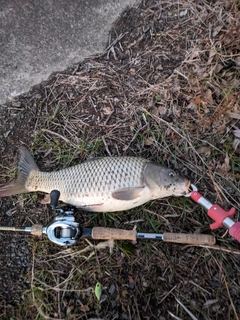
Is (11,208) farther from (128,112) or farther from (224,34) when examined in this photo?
(224,34)

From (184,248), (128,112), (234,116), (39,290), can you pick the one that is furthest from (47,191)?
(234,116)

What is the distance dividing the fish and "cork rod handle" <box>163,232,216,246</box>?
0.98 feet

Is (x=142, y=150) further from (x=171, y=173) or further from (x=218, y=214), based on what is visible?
(x=218, y=214)

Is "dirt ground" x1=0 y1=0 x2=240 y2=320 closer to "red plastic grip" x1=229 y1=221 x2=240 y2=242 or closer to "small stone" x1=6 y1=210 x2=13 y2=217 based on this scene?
"small stone" x1=6 y1=210 x2=13 y2=217

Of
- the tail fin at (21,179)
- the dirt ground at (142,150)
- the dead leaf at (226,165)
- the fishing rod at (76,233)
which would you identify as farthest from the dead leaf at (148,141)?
the tail fin at (21,179)

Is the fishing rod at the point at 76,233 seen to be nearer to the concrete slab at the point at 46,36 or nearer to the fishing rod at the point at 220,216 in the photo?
the fishing rod at the point at 220,216

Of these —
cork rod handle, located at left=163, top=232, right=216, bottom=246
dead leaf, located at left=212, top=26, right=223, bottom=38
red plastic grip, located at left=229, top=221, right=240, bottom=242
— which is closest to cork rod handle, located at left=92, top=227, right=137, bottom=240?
cork rod handle, located at left=163, top=232, right=216, bottom=246

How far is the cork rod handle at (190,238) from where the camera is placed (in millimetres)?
2426

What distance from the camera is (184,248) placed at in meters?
2.62

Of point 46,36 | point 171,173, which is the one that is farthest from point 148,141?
point 46,36

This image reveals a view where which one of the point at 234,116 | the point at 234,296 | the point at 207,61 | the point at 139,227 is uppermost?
the point at 207,61

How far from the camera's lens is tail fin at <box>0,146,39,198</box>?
2.89 m

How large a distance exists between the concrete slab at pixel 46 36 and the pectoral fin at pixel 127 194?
1489mm

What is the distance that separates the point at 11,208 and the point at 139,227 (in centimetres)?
117
